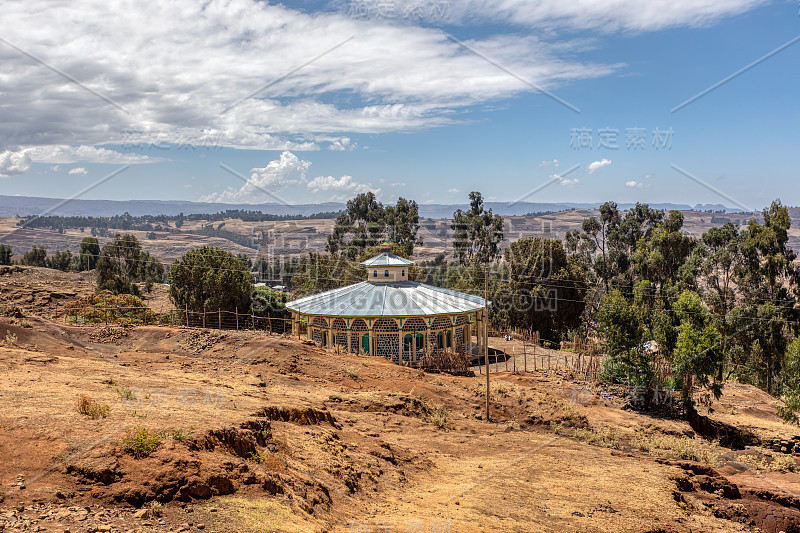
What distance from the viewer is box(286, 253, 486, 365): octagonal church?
1490 inches

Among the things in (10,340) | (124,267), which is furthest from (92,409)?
(124,267)

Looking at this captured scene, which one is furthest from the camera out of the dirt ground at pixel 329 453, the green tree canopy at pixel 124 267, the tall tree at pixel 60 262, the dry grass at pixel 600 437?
the tall tree at pixel 60 262

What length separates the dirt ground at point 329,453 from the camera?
9.66m

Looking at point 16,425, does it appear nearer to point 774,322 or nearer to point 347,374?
point 347,374

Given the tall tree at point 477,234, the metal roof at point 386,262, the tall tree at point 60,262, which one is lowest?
the tall tree at point 60,262

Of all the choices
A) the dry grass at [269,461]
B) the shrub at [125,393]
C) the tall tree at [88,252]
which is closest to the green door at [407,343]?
the shrub at [125,393]

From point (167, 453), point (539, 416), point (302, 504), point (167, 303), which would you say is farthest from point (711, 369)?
point (167, 303)

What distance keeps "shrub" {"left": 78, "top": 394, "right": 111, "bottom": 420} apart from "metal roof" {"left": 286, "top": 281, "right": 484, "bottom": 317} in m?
25.5

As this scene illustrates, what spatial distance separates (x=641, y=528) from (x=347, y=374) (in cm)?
1685

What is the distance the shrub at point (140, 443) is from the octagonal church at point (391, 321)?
84.8ft

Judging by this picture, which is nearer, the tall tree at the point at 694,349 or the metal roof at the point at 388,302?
the tall tree at the point at 694,349

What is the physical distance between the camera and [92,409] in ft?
39.5

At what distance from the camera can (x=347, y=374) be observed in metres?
27.2

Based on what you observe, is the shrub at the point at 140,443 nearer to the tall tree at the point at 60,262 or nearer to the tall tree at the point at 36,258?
the tall tree at the point at 60,262
